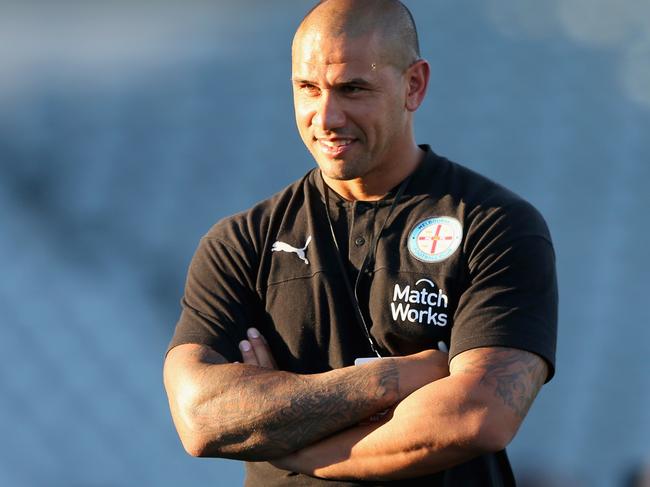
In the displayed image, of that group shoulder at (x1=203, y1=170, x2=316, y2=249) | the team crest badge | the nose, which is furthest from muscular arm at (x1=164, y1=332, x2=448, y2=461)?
the nose

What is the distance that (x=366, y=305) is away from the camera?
2.81 m

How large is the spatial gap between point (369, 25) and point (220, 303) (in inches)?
28.3

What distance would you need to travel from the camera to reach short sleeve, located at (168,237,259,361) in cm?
287

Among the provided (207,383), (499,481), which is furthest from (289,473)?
(499,481)

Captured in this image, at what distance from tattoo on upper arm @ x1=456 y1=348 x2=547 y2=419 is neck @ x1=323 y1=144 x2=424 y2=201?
497 millimetres

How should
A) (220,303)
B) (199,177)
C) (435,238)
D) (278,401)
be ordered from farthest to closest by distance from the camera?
(199,177), (220,303), (435,238), (278,401)

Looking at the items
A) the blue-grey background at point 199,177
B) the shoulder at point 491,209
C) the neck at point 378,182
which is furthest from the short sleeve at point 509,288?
the blue-grey background at point 199,177

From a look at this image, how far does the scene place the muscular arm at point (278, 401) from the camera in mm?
2656

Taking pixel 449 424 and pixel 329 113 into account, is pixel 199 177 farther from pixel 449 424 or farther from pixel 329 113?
pixel 449 424

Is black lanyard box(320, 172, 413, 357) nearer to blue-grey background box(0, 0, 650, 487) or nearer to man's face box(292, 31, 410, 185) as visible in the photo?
man's face box(292, 31, 410, 185)

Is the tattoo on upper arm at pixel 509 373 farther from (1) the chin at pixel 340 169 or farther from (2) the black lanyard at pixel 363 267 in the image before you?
(1) the chin at pixel 340 169

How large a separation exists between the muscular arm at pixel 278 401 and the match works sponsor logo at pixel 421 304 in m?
0.08

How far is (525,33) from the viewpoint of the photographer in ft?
20.6

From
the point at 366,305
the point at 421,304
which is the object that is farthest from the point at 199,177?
the point at 421,304
